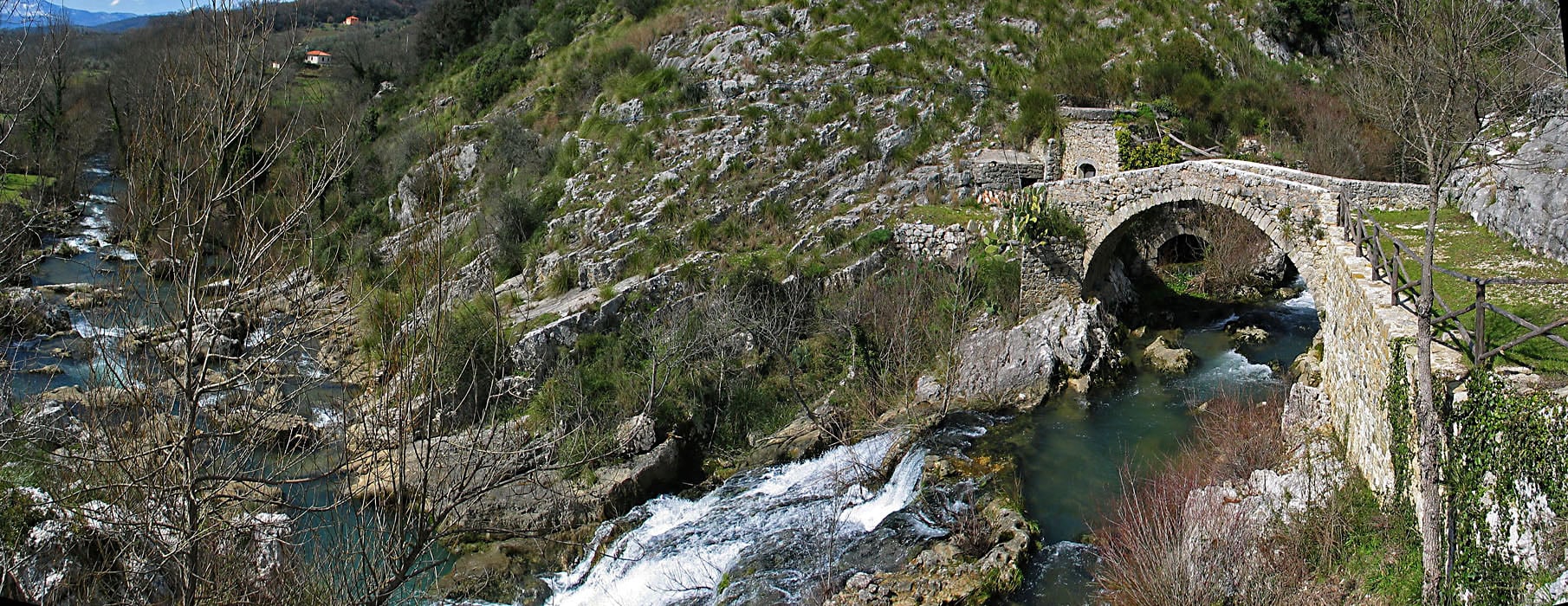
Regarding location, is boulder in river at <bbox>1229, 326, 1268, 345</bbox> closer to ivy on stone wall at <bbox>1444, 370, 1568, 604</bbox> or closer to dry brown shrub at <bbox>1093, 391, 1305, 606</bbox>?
dry brown shrub at <bbox>1093, 391, 1305, 606</bbox>

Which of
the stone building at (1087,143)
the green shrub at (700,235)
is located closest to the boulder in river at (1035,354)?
the stone building at (1087,143)

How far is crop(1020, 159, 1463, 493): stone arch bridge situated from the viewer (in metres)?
8.88

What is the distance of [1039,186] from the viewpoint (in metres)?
16.5

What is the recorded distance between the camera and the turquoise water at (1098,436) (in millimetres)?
10164

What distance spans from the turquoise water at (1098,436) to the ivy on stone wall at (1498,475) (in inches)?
137

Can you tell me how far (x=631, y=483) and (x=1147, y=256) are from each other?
42.9 ft

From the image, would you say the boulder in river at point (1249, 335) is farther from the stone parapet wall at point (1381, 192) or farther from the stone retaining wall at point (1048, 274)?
the stone parapet wall at point (1381, 192)

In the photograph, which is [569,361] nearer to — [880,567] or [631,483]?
[631,483]

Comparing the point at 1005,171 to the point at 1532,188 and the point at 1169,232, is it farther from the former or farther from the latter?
the point at 1532,188

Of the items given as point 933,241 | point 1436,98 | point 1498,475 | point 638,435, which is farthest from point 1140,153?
point 1498,475

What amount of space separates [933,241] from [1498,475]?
12416mm

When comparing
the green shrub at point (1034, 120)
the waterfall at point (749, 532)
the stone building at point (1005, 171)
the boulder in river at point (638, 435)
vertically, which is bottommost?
the waterfall at point (749, 532)

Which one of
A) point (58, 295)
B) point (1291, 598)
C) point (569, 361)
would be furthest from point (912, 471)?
point (58, 295)

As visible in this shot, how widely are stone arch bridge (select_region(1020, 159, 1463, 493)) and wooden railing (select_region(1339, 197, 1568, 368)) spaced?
0.14 metres
